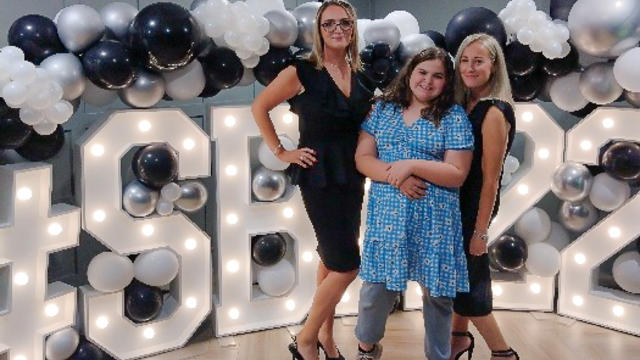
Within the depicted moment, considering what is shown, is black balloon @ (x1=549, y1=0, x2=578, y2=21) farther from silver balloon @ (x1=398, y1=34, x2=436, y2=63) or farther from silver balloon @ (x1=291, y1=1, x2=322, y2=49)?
silver balloon @ (x1=291, y1=1, x2=322, y2=49)

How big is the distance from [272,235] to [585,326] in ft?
5.80

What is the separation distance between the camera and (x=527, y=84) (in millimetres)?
3463

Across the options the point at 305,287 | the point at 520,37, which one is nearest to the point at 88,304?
the point at 305,287

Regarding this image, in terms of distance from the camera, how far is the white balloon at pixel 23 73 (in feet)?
8.11

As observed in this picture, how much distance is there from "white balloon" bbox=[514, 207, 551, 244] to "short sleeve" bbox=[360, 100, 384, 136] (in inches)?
63.5

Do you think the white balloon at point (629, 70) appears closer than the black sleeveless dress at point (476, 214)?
No

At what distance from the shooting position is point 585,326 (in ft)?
12.0

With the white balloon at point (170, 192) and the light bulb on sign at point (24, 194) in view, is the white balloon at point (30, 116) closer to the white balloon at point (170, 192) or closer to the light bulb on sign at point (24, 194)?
the light bulb on sign at point (24, 194)

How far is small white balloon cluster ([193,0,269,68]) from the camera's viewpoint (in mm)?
2963

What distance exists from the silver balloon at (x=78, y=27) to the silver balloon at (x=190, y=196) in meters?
0.84

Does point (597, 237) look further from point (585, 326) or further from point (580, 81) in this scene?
point (580, 81)

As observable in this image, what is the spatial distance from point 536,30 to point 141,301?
2.30 meters

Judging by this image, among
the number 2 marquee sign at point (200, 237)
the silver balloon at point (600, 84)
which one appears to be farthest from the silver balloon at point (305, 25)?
the silver balloon at point (600, 84)

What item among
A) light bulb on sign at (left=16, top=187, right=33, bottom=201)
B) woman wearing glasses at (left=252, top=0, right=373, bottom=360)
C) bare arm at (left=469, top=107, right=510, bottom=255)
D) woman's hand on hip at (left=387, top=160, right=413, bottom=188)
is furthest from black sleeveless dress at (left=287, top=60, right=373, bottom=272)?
light bulb on sign at (left=16, top=187, right=33, bottom=201)
